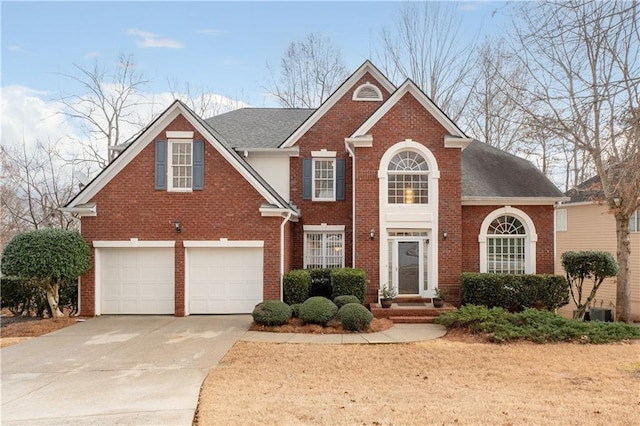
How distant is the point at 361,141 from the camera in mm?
14648

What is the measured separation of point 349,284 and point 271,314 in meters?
2.90

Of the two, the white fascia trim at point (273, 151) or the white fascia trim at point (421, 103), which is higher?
the white fascia trim at point (421, 103)

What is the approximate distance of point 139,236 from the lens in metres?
13.7

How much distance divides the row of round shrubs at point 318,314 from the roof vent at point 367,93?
27.5ft

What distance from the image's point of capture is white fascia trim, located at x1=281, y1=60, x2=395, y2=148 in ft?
54.1

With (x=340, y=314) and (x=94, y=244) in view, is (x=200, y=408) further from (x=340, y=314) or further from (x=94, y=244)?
(x=94, y=244)

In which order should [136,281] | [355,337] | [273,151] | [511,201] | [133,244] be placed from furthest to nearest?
[273,151] < [511,201] < [136,281] < [133,244] < [355,337]

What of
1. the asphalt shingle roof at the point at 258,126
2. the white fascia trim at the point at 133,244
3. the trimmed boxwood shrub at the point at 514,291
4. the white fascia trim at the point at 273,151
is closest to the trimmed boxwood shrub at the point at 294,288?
the white fascia trim at the point at 133,244

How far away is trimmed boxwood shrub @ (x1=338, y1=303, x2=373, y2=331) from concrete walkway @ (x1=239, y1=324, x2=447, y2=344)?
27cm

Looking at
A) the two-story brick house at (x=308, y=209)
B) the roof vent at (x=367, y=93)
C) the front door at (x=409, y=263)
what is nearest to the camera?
the two-story brick house at (x=308, y=209)

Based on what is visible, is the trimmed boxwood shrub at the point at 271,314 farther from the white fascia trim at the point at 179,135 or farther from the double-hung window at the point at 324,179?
the white fascia trim at the point at 179,135

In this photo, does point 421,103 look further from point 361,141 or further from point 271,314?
point 271,314

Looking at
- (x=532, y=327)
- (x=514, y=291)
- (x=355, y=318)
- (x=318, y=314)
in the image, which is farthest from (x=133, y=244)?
(x=514, y=291)

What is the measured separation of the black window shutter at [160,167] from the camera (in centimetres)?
1373
